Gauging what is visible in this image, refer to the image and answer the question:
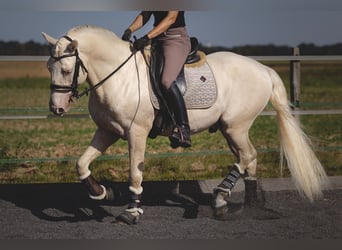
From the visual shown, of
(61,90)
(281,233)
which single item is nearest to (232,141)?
(281,233)

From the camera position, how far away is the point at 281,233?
178 inches

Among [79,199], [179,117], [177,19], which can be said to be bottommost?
[79,199]

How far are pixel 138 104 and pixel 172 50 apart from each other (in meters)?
0.53

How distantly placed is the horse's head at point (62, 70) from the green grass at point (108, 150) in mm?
Result: 1901

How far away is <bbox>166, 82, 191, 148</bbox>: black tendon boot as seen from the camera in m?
4.61

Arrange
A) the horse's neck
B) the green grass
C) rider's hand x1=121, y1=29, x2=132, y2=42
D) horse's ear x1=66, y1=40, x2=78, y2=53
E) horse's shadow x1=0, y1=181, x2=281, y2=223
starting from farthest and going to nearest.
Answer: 1. the green grass
2. horse's shadow x1=0, y1=181, x2=281, y2=223
3. rider's hand x1=121, y1=29, x2=132, y2=42
4. the horse's neck
5. horse's ear x1=66, y1=40, x2=78, y2=53

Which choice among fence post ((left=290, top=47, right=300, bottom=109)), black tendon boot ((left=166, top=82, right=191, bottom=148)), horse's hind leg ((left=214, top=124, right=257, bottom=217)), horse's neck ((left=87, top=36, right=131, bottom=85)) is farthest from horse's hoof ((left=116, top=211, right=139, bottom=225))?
fence post ((left=290, top=47, right=300, bottom=109))

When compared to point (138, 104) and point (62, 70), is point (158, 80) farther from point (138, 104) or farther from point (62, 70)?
point (62, 70)

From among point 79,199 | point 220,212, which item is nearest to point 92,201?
point 79,199

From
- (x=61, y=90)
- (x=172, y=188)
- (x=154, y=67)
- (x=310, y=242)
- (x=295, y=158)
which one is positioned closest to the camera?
(x=310, y=242)

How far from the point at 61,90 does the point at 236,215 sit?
6.40 ft

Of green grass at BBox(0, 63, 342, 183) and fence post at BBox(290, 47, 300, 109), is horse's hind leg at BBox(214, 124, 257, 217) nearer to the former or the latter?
green grass at BBox(0, 63, 342, 183)

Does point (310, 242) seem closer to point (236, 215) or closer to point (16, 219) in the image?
point (236, 215)

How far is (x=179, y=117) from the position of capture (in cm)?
467
